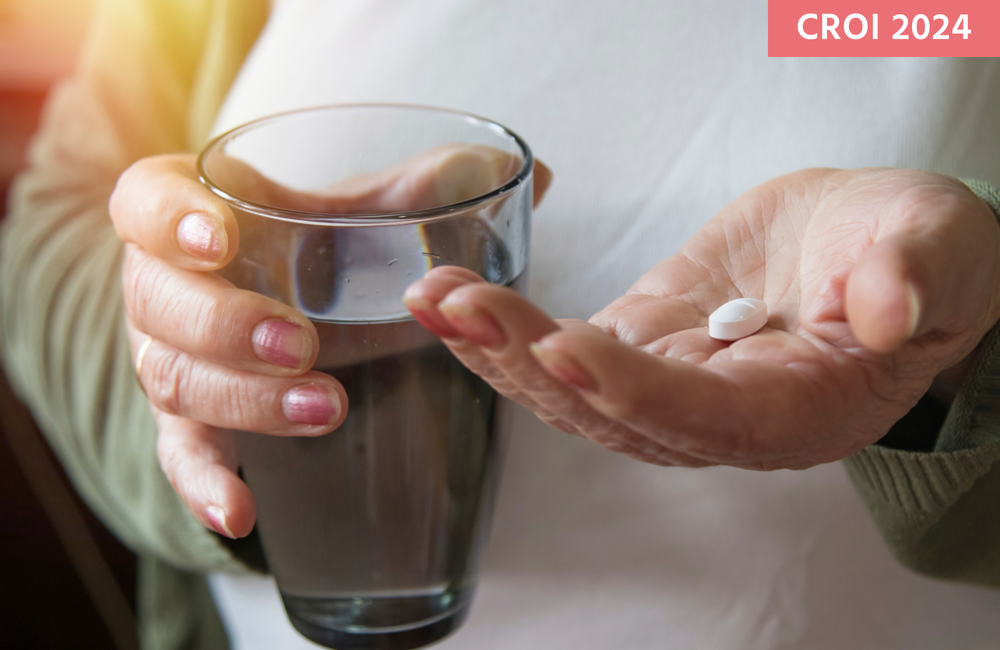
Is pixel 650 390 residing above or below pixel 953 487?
above

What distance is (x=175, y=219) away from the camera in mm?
327

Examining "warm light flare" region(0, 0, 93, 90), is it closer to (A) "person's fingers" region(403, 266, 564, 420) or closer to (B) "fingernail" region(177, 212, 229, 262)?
(B) "fingernail" region(177, 212, 229, 262)

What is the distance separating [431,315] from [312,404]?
0.40 feet

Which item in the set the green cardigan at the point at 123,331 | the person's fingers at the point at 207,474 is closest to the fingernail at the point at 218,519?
the person's fingers at the point at 207,474

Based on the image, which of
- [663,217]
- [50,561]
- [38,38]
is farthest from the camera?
[38,38]

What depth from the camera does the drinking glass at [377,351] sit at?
0.30 metres

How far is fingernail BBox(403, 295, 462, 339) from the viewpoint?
0.72 feet

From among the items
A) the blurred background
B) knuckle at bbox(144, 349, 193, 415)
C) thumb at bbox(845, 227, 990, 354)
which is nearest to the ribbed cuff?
thumb at bbox(845, 227, 990, 354)

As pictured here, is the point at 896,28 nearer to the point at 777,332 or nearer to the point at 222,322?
the point at 777,332

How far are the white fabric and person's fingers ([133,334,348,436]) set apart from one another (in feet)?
0.51

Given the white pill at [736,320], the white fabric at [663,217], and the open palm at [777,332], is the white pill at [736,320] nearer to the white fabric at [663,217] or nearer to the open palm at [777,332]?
the open palm at [777,332]

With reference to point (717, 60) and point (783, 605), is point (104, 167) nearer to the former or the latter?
point (717, 60)

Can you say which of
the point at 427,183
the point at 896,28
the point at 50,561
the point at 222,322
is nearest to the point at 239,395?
the point at 222,322

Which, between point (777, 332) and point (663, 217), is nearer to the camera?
point (777, 332)
